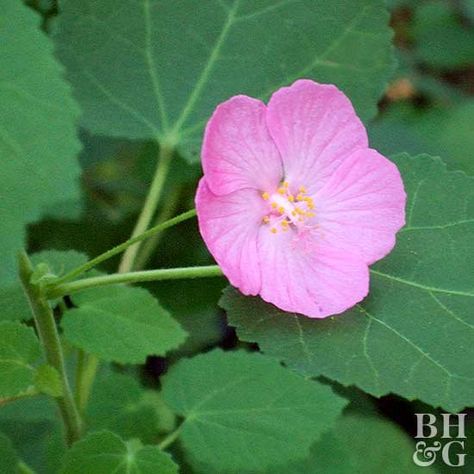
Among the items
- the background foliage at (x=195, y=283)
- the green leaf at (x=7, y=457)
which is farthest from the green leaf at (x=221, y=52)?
the green leaf at (x=7, y=457)

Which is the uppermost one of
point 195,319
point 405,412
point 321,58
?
point 321,58

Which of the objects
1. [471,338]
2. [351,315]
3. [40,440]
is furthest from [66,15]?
[40,440]

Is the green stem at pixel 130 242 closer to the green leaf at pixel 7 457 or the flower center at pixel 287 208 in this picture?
the flower center at pixel 287 208

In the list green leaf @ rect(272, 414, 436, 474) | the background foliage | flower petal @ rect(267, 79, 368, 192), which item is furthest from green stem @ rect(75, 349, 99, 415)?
green leaf @ rect(272, 414, 436, 474)

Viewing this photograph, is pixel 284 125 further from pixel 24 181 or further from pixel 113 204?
pixel 113 204

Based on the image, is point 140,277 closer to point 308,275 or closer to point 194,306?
point 308,275

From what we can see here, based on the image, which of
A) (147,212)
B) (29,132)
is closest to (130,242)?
(29,132)

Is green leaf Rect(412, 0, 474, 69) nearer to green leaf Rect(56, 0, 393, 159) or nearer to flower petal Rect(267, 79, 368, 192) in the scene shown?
green leaf Rect(56, 0, 393, 159)
